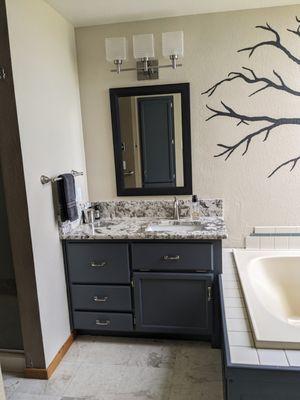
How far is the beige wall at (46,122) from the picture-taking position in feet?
6.28

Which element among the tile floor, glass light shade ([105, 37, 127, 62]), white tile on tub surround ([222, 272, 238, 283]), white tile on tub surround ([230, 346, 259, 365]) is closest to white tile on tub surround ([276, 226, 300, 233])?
white tile on tub surround ([222, 272, 238, 283])

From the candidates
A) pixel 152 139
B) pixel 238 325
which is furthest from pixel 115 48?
pixel 238 325

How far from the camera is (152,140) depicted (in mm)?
2627

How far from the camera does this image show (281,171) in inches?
100

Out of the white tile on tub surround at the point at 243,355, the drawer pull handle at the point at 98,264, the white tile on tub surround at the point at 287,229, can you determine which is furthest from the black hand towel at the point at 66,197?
the white tile on tub surround at the point at 287,229

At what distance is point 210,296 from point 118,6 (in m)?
2.04

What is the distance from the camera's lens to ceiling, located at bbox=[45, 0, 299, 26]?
2219mm

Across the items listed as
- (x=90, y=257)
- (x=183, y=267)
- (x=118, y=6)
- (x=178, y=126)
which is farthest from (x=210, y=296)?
(x=118, y=6)

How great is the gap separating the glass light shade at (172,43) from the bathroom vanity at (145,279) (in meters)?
1.24

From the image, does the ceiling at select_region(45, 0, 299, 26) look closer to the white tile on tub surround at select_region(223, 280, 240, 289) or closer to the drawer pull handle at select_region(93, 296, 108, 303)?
the white tile on tub surround at select_region(223, 280, 240, 289)

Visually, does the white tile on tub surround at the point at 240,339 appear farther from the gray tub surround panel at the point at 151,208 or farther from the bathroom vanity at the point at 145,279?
the gray tub surround panel at the point at 151,208

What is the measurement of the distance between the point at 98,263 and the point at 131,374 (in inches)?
29.1

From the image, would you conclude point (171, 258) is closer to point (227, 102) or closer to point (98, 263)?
point (98, 263)

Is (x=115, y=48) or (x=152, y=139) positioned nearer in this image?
(x=115, y=48)
